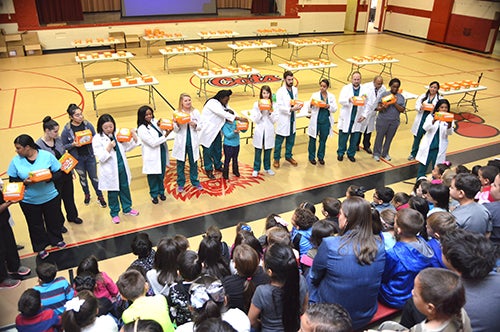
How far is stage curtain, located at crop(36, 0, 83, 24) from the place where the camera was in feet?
49.4

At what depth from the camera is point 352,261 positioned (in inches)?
112

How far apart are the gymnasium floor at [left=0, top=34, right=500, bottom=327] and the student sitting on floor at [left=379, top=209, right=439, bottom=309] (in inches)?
99.4

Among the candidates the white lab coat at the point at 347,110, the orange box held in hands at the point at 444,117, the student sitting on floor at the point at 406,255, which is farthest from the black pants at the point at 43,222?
the orange box held in hands at the point at 444,117

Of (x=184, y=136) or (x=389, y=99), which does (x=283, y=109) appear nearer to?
(x=184, y=136)

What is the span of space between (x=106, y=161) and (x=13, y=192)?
1.29 metres

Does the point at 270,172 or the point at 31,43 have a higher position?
the point at 31,43

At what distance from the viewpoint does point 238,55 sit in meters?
14.9

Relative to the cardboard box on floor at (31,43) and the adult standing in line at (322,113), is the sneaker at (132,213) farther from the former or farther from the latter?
the cardboard box on floor at (31,43)

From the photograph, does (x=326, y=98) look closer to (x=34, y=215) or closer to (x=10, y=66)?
Answer: (x=34, y=215)

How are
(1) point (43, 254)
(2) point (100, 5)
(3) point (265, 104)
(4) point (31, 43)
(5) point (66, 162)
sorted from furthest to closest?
(2) point (100, 5), (4) point (31, 43), (3) point (265, 104), (1) point (43, 254), (5) point (66, 162)

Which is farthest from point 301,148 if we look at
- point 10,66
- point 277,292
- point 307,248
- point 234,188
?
point 10,66

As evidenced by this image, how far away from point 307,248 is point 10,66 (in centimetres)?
1283

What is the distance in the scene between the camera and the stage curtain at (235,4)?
62.4ft

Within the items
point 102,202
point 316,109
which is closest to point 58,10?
point 102,202
